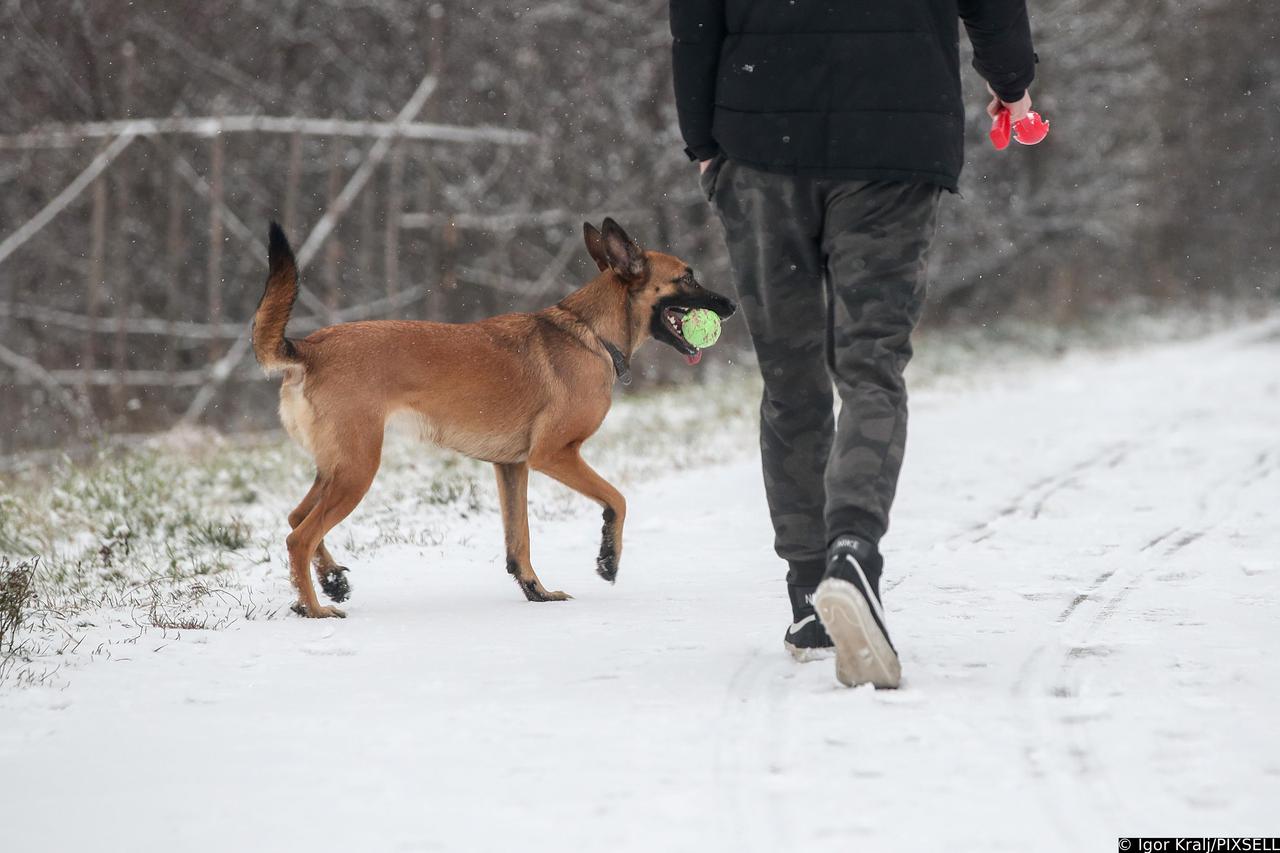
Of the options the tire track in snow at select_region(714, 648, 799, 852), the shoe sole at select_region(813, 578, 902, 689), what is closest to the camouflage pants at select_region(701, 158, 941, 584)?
the shoe sole at select_region(813, 578, 902, 689)

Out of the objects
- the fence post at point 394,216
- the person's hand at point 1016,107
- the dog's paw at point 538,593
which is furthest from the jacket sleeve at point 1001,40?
the fence post at point 394,216

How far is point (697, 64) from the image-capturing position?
11.9ft

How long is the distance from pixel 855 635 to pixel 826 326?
92cm

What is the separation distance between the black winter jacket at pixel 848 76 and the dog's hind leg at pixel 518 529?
184cm

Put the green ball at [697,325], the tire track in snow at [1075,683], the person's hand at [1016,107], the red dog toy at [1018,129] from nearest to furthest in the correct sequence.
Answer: the tire track in snow at [1075,683] → the person's hand at [1016,107] → the red dog toy at [1018,129] → the green ball at [697,325]

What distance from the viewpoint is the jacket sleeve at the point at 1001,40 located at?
3.48 meters

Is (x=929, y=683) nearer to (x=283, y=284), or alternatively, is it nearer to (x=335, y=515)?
(x=335, y=515)

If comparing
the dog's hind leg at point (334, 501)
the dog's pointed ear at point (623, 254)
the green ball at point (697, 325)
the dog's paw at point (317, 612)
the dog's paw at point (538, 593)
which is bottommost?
the dog's paw at point (538, 593)

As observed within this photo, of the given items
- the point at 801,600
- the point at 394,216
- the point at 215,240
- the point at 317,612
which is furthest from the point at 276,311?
the point at 394,216

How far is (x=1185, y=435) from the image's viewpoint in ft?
30.8

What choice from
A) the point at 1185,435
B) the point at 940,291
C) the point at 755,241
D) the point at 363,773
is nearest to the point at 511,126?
the point at 1185,435

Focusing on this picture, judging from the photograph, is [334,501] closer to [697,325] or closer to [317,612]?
[317,612]

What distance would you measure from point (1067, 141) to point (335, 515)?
21479 millimetres

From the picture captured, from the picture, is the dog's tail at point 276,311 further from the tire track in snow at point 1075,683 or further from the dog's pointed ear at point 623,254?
the tire track in snow at point 1075,683
